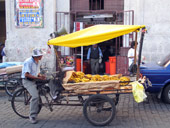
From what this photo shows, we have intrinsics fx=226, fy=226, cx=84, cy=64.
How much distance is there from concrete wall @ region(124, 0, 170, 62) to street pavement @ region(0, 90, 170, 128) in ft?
14.4

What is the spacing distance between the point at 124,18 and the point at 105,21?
1.02 metres

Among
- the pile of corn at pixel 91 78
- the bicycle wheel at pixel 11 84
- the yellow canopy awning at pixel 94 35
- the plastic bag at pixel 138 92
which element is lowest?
the bicycle wheel at pixel 11 84

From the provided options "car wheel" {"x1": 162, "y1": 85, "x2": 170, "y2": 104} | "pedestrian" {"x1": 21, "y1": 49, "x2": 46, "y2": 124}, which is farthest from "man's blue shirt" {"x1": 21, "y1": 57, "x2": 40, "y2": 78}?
"car wheel" {"x1": 162, "y1": 85, "x2": 170, "y2": 104}

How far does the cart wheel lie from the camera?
4781 millimetres

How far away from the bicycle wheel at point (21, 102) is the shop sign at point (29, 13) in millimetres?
5992

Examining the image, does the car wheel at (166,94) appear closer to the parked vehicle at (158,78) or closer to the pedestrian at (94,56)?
the parked vehicle at (158,78)

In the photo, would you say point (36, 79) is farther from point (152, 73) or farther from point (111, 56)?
point (111, 56)

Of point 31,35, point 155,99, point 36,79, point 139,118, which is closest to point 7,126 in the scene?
point 36,79

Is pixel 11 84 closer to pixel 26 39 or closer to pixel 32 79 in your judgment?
pixel 32 79

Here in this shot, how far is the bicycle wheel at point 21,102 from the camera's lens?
5.26 metres

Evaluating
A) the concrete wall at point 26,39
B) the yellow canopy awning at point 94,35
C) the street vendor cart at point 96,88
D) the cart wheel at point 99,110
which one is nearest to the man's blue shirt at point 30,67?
the street vendor cart at point 96,88

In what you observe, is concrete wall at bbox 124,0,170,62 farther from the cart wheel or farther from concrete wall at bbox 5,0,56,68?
the cart wheel

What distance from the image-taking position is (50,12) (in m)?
10.7

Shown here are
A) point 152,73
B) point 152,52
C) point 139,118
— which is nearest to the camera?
point 139,118
